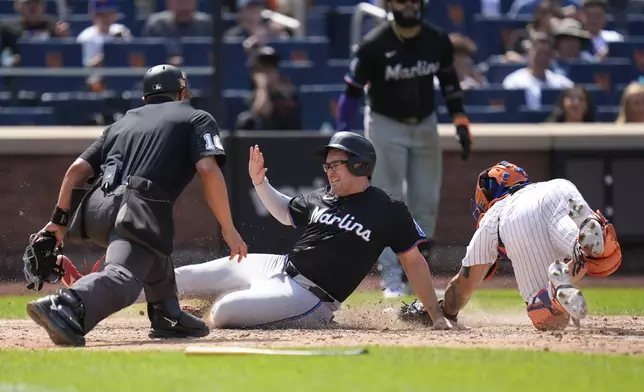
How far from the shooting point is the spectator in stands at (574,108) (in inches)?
518

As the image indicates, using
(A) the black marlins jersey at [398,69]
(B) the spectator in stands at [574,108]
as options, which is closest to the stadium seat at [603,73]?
(B) the spectator in stands at [574,108]

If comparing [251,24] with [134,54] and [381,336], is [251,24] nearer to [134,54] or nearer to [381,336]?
[134,54]

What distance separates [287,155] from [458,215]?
5.73 feet

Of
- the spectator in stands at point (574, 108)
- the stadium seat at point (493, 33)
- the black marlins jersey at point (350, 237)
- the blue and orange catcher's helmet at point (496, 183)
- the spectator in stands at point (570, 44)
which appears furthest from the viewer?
the stadium seat at point (493, 33)

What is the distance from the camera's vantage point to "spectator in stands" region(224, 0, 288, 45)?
14.1m

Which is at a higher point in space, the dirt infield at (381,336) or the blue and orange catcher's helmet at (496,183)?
the blue and orange catcher's helmet at (496,183)

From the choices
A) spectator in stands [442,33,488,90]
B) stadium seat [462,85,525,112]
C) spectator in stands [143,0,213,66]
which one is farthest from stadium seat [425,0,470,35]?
spectator in stands [143,0,213,66]

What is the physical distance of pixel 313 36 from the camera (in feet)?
49.6

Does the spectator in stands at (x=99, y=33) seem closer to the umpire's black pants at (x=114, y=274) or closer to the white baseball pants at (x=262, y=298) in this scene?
the white baseball pants at (x=262, y=298)

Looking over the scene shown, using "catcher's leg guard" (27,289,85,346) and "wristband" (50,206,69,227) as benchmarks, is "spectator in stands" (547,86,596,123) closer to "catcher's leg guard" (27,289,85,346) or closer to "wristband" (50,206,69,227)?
"wristband" (50,206,69,227)

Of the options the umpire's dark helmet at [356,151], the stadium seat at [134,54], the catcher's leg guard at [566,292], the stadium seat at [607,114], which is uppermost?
the umpire's dark helmet at [356,151]

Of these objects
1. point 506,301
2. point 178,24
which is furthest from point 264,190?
point 178,24

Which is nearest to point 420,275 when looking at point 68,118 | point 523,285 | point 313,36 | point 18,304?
point 523,285

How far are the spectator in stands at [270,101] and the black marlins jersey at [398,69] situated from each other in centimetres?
241
